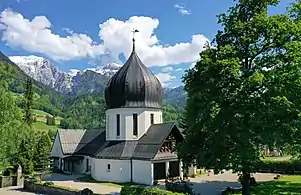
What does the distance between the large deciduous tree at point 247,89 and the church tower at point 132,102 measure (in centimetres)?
1712

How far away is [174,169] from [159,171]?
2213 mm

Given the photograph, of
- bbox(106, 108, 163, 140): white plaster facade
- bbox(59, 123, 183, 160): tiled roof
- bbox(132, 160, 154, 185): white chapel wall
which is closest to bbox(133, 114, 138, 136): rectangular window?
bbox(106, 108, 163, 140): white plaster facade

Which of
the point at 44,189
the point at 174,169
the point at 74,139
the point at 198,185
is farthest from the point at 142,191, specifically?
the point at 74,139

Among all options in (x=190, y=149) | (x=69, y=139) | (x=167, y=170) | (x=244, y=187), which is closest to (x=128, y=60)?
(x=167, y=170)

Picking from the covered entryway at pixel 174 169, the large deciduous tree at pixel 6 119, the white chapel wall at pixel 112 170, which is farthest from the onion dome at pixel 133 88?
the large deciduous tree at pixel 6 119

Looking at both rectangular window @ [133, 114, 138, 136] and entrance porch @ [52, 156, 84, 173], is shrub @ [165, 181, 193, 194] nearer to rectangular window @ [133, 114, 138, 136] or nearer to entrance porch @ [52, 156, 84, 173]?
rectangular window @ [133, 114, 138, 136]

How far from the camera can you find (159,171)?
116 ft

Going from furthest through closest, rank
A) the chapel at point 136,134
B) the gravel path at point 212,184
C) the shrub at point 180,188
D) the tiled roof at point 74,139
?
the tiled roof at point 74,139 < the chapel at point 136,134 < the gravel path at point 212,184 < the shrub at point 180,188

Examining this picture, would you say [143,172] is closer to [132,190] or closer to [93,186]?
[93,186]

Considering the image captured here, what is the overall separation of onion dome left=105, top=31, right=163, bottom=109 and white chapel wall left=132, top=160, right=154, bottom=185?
6.72 m

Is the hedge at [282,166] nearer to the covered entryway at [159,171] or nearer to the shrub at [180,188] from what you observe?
the covered entryway at [159,171]

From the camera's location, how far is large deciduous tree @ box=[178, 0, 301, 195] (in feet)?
60.1

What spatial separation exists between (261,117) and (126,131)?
21.6 m

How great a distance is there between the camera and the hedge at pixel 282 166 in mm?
41406
